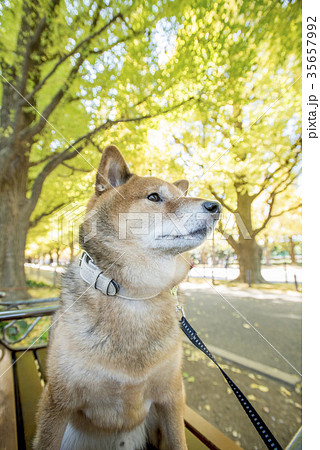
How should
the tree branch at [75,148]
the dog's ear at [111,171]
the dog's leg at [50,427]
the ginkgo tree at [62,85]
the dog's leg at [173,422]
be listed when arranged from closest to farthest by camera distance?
the dog's leg at [50,427] < the dog's leg at [173,422] < the dog's ear at [111,171] < the ginkgo tree at [62,85] < the tree branch at [75,148]

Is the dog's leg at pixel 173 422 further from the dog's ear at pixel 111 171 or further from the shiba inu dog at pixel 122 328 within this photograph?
the dog's ear at pixel 111 171

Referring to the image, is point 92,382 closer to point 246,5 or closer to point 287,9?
point 287,9

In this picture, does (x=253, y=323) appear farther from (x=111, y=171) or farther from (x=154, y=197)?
(x=111, y=171)

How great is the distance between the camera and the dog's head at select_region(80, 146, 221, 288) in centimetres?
119

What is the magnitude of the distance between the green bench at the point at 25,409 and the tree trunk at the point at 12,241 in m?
2.59

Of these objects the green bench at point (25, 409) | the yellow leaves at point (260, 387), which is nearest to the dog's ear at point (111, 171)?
the green bench at point (25, 409)

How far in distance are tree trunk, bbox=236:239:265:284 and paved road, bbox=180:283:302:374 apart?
0.58 meters

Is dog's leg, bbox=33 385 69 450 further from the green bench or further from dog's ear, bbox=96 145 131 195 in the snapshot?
dog's ear, bbox=96 145 131 195

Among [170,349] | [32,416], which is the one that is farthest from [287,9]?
[32,416]

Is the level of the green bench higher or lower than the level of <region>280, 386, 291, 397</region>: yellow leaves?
higher

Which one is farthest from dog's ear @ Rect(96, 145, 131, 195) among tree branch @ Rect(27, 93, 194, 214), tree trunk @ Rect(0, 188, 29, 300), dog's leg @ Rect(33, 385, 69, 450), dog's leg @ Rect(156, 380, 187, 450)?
tree trunk @ Rect(0, 188, 29, 300)

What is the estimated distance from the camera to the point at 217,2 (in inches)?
102

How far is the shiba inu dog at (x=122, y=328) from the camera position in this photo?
0.99 metres

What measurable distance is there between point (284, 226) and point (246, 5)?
25.3 ft
